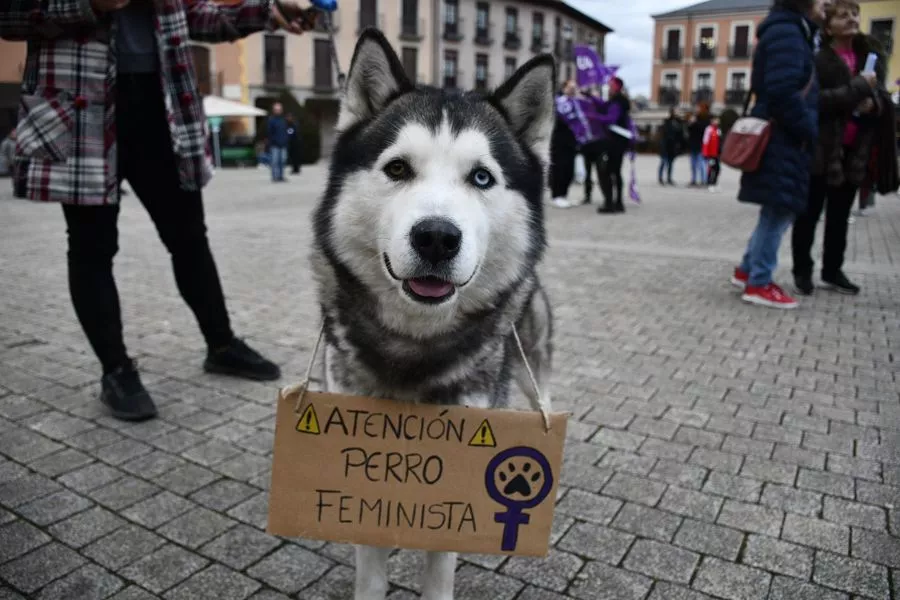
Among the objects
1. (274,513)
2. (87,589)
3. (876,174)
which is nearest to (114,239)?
(87,589)

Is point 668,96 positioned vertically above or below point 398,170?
above

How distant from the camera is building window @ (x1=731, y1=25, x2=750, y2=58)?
56781 mm

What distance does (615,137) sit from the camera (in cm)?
1186

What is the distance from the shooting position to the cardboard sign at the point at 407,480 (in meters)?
1.82

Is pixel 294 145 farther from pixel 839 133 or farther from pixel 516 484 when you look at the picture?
pixel 516 484

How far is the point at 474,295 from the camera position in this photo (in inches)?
77.1

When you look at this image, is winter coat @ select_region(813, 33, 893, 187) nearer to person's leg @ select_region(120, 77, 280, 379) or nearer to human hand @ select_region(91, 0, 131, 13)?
person's leg @ select_region(120, 77, 280, 379)

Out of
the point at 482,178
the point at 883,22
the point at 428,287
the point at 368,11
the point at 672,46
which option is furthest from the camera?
the point at 672,46

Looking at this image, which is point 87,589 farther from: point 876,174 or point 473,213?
point 876,174

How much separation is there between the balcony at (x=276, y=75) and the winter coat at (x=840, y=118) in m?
39.7

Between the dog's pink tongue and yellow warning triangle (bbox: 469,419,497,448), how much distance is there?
367 mm

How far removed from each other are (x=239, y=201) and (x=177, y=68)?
11.0 metres

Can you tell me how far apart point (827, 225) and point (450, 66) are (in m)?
46.2

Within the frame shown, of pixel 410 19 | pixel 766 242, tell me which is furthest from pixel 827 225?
pixel 410 19
